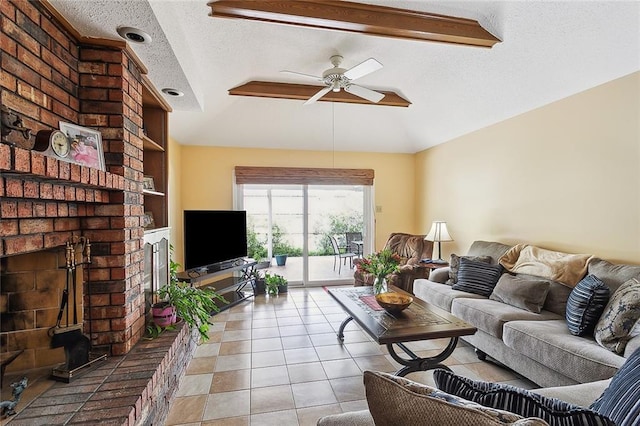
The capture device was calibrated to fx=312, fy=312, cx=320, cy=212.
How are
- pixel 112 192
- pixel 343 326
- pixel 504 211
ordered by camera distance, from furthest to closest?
1. pixel 504 211
2. pixel 343 326
3. pixel 112 192

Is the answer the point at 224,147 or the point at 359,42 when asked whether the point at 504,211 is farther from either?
the point at 224,147

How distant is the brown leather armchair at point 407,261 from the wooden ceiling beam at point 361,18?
8.27 ft

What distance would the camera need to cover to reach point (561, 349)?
2.12 m

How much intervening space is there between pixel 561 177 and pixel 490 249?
3.59 ft

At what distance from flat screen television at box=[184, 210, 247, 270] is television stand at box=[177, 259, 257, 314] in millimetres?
87

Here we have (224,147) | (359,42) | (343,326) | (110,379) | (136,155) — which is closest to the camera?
(110,379)

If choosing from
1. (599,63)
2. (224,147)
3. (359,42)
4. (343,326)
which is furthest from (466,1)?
(224,147)

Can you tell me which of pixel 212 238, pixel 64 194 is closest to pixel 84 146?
pixel 64 194

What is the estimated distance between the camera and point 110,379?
175 cm

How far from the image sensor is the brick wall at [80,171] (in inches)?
55.9

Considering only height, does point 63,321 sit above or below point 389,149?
below

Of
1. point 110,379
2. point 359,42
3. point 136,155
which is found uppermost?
point 359,42

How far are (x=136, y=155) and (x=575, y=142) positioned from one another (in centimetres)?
398

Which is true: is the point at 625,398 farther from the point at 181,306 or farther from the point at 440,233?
the point at 440,233
